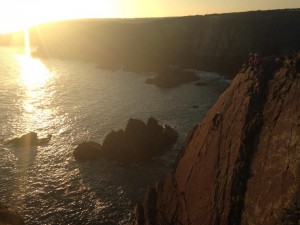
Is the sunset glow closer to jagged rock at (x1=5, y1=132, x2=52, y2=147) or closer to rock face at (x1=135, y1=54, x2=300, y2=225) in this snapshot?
jagged rock at (x1=5, y1=132, x2=52, y2=147)

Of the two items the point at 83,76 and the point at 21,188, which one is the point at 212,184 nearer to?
the point at 21,188

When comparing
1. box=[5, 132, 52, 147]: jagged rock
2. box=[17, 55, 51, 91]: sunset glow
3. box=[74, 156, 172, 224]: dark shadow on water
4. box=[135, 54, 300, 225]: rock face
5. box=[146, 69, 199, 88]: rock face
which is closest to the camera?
box=[135, 54, 300, 225]: rock face

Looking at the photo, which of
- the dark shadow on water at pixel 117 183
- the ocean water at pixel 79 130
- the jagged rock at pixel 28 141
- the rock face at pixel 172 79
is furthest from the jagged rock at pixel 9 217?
the rock face at pixel 172 79

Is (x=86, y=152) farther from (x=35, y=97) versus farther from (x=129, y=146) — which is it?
(x=35, y=97)

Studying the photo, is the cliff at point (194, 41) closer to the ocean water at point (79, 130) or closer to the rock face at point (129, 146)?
the ocean water at point (79, 130)

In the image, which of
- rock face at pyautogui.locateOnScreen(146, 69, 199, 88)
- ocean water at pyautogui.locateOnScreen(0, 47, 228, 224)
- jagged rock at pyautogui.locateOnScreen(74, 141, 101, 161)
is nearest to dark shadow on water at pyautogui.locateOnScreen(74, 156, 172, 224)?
ocean water at pyautogui.locateOnScreen(0, 47, 228, 224)
